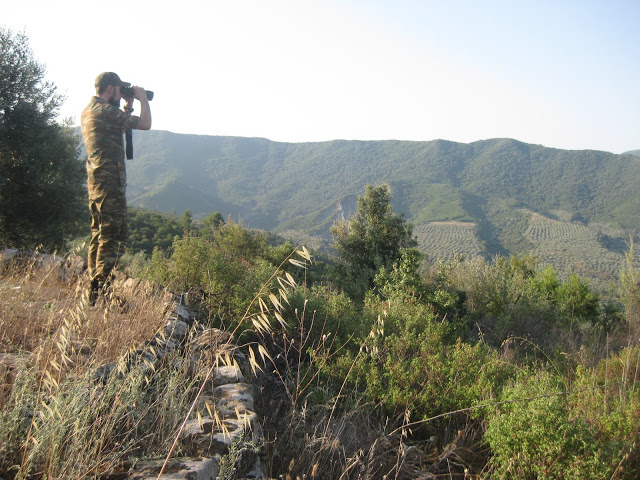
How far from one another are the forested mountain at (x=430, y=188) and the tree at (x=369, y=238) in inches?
1873

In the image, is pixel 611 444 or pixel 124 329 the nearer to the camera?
pixel 611 444

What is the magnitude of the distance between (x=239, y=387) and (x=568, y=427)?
6.83 ft

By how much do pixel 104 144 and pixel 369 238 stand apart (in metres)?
8.35

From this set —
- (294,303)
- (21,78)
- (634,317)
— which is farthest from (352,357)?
(21,78)

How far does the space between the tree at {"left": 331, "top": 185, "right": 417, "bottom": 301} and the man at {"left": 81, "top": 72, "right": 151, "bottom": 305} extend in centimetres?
711

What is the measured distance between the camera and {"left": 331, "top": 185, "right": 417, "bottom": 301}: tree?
11170mm

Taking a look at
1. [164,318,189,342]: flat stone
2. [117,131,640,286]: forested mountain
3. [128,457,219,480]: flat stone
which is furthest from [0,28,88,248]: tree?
[117,131,640,286]: forested mountain

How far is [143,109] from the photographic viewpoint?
15.4ft

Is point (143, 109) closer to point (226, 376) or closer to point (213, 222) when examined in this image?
point (226, 376)

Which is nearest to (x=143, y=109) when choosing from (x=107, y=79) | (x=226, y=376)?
(x=107, y=79)

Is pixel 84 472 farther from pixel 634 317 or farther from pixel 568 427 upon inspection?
pixel 634 317

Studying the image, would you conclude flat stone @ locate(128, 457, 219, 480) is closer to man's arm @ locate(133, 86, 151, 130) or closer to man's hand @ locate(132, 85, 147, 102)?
man's arm @ locate(133, 86, 151, 130)

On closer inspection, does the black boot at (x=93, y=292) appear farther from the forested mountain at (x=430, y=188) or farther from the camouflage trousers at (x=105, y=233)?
the forested mountain at (x=430, y=188)

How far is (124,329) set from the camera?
309 cm
